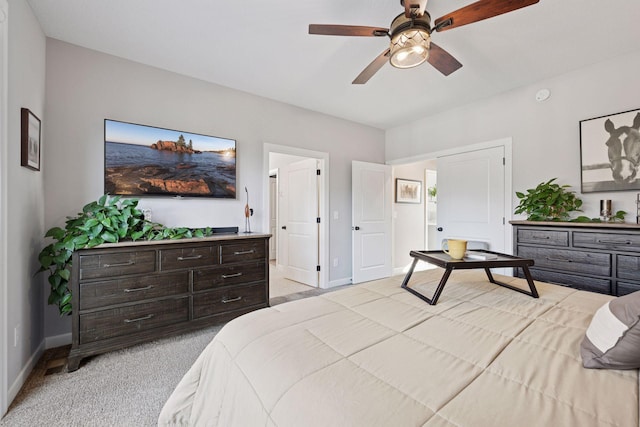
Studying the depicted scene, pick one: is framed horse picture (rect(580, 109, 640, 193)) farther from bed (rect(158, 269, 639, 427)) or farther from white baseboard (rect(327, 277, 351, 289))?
white baseboard (rect(327, 277, 351, 289))

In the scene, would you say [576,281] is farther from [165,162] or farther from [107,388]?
[165,162]

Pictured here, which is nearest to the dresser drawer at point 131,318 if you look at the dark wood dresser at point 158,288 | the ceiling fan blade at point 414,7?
the dark wood dresser at point 158,288

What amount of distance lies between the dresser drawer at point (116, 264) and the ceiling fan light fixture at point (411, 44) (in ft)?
7.94

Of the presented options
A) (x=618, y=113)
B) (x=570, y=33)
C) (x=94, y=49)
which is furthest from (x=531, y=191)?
(x=94, y=49)

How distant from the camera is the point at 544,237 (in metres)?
2.59

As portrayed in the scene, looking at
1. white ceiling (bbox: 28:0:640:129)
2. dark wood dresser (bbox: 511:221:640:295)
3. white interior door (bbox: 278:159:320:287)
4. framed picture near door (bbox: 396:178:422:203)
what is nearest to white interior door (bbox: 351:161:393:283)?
framed picture near door (bbox: 396:178:422:203)

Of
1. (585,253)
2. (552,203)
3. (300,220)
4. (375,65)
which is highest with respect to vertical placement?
(375,65)

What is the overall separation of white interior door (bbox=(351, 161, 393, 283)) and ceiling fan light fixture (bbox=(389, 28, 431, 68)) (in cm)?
250

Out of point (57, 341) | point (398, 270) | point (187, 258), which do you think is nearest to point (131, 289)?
point (187, 258)

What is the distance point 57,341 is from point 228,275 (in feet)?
4.90

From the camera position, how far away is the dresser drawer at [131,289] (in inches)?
81.4

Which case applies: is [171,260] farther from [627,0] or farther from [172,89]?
[627,0]

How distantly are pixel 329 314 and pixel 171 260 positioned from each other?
1.80 meters

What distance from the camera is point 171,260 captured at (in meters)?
2.39
